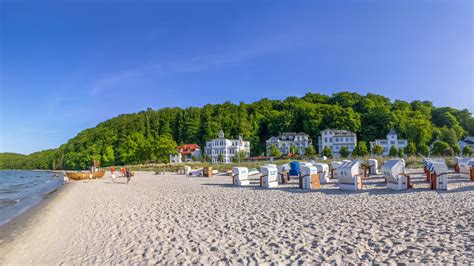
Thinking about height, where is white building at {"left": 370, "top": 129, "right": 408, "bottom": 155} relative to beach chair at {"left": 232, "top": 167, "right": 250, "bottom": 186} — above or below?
above

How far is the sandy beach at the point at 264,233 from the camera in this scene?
5648mm

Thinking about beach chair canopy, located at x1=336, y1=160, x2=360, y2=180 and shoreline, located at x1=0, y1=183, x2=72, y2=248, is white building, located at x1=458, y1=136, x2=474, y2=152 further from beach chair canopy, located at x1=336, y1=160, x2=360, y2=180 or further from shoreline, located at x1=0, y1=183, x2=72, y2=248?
shoreline, located at x1=0, y1=183, x2=72, y2=248

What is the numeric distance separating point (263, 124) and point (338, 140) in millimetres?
33417

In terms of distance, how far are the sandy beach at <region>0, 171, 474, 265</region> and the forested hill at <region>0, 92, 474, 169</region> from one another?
66278 millimetres

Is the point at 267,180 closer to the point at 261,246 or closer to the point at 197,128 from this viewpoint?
the point at 261,246

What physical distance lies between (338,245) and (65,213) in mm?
11591

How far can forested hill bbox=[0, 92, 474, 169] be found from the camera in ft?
298

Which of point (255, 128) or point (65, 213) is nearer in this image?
point (65, 213)

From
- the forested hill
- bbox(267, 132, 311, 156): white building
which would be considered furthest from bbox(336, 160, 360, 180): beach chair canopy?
bbox(267, 132, 311, 156): white building

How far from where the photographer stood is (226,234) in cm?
734

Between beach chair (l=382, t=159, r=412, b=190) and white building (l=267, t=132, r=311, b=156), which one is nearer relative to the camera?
beach chair (l=382, t=159, r=412, b=190)

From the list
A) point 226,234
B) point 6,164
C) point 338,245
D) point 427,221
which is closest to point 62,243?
point 226,234

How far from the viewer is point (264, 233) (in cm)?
719

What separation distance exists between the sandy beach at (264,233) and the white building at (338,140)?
3064 inches
